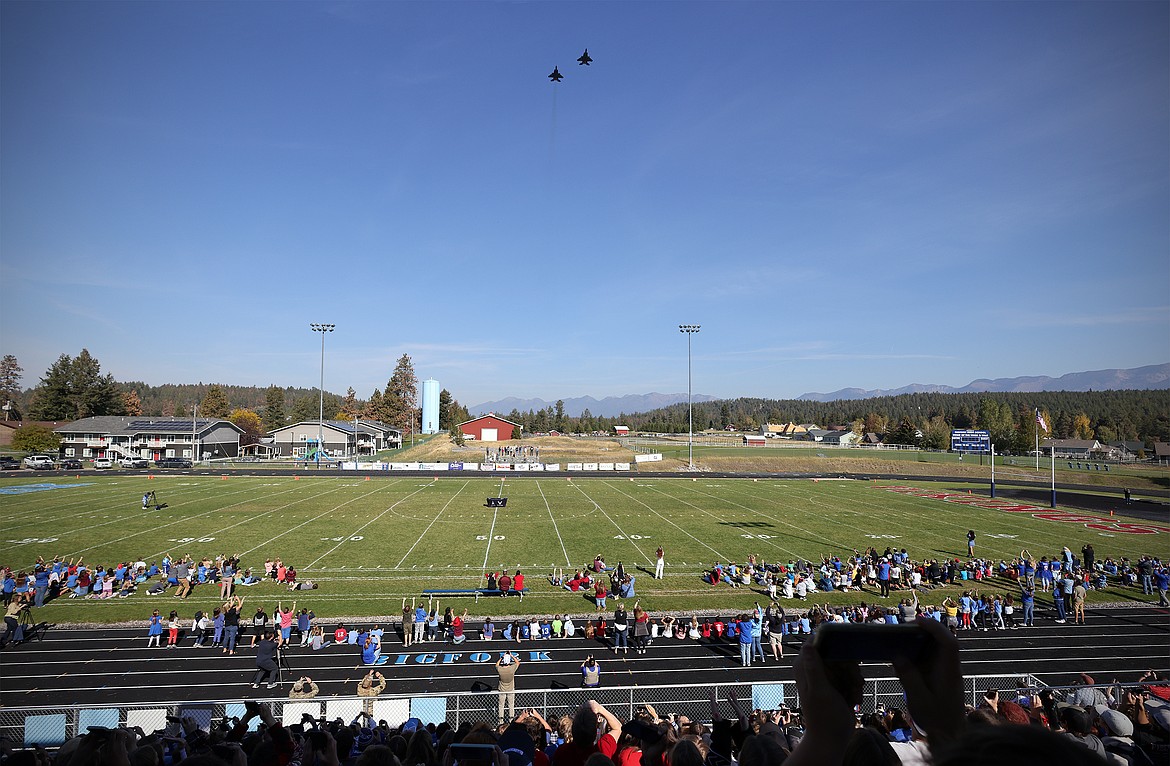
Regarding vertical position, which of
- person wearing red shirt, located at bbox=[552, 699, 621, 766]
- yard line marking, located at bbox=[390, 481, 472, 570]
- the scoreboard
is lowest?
yard line marking, located at bbox=[390, 481, 472, 570]

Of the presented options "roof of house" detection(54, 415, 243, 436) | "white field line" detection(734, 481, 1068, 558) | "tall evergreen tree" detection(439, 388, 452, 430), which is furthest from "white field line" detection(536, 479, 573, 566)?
"tall evergreen tree" detection(439, 388, 452, 430)

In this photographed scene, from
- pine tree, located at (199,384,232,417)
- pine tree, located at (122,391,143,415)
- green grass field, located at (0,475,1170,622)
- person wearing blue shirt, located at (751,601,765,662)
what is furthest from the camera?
pine tree, located at (199,384,232,417)

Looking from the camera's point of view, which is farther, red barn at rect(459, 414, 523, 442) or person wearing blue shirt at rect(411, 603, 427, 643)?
red barn at rect(459, 414, 523, 442)

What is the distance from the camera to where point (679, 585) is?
25.9m

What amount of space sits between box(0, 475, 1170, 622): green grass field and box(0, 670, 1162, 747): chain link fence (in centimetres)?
778

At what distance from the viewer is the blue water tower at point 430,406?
129 meters

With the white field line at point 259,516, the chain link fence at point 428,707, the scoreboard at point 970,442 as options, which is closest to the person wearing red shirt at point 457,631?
the chain link fence at point 428,707

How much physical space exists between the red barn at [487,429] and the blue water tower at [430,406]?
14493mm

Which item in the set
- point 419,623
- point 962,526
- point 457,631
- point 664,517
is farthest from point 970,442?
point 419,623

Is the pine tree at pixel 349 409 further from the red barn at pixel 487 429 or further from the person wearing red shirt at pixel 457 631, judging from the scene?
the person wearing red shirt at pixel 457 631

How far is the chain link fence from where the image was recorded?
38.1 feet

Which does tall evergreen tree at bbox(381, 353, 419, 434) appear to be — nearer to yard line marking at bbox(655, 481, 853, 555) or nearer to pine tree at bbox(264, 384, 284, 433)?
pine tree at bbox(264, 384, 284, 433)

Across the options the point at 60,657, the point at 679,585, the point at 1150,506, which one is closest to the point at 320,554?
the point at 60,657

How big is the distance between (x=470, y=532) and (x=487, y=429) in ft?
269
